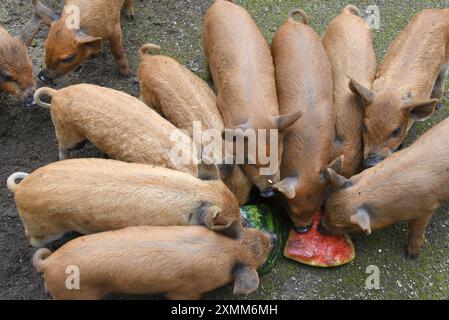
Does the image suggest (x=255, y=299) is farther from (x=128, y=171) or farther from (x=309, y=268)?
(x=128, y=171)

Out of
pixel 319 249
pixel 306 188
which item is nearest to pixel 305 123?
pixel 306 188

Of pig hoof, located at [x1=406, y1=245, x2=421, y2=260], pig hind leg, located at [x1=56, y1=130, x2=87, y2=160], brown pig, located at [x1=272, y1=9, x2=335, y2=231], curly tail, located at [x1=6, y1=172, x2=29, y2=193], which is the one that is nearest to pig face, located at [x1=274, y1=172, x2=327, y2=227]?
brown pig, located at [x1=272, y1=9, x2=335, y2=231]

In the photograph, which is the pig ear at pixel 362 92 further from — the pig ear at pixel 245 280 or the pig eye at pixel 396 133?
the pig ear at pixel 245 280

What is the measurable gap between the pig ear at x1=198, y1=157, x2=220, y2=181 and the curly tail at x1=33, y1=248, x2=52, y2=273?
119 centimetres

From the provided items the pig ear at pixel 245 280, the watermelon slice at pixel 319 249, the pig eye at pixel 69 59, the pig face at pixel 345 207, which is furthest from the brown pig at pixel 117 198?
the pig eye at pixel 69 59

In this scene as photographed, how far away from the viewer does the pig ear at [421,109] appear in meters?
4.40

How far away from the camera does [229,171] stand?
13.9 feet

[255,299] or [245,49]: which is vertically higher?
[245,49]

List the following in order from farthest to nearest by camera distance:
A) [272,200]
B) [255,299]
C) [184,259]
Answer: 1. [272,200]
2. [255,299]
3. [184,259]

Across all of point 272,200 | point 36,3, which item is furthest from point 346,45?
point 36,3

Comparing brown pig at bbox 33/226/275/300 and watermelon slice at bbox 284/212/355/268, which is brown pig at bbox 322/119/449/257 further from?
brown pig at bbox 33/226/275/300

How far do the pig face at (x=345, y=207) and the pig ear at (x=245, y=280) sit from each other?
86 cm

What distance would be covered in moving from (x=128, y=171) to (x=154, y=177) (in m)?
0.19

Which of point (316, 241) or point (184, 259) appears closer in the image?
point (184, 259)
